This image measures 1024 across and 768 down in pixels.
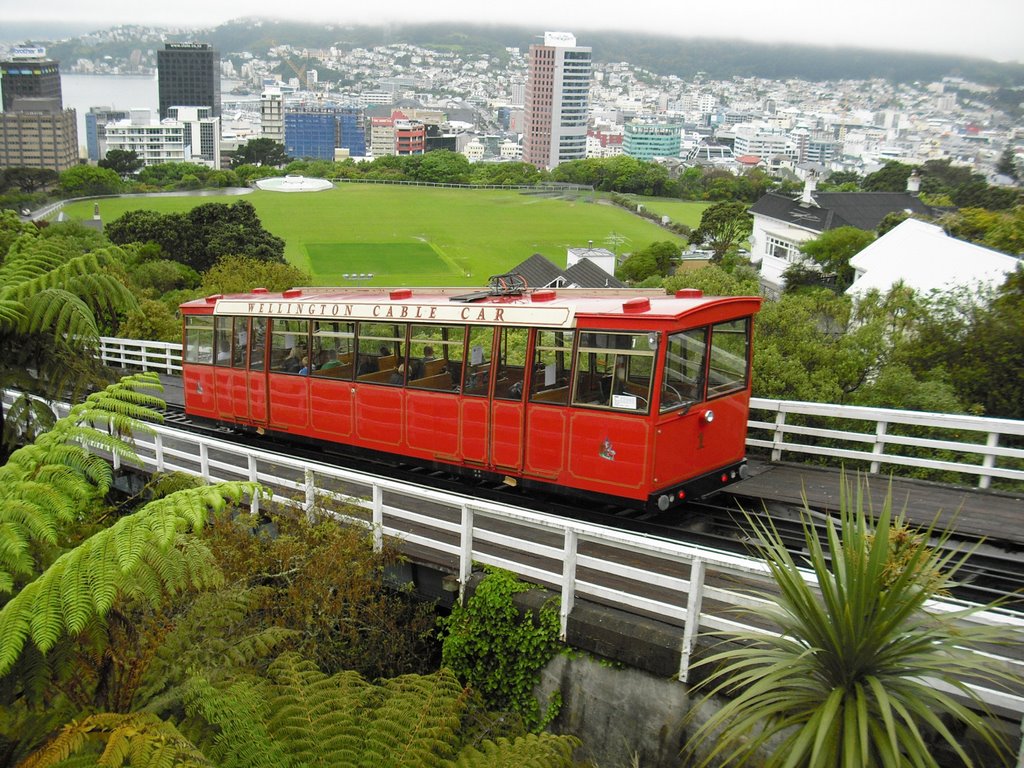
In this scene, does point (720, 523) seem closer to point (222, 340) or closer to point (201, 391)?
point (222, 340)

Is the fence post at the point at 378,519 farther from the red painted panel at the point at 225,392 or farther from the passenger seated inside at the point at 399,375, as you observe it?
→ the red painted panel at the point at 225,392

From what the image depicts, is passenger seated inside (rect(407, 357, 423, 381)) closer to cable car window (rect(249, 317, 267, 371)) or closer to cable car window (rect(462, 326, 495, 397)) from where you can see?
cable car window (rect(462, 326, 495, 397))

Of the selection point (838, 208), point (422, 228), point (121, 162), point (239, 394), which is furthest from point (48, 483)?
point (121, 162)

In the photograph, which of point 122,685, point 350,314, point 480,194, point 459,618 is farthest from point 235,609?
point 480,194

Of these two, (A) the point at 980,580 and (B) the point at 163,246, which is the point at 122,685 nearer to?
(A) the point at 980,580

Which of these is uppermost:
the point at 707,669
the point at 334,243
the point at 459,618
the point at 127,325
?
the point at 707,669

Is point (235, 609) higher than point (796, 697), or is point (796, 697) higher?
point (796, 697)

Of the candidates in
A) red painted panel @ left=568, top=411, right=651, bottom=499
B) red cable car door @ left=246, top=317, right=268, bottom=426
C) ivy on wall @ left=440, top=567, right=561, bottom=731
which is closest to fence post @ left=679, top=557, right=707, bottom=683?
ivy on wall @ left=440, top=567, right=561, bottom=731
